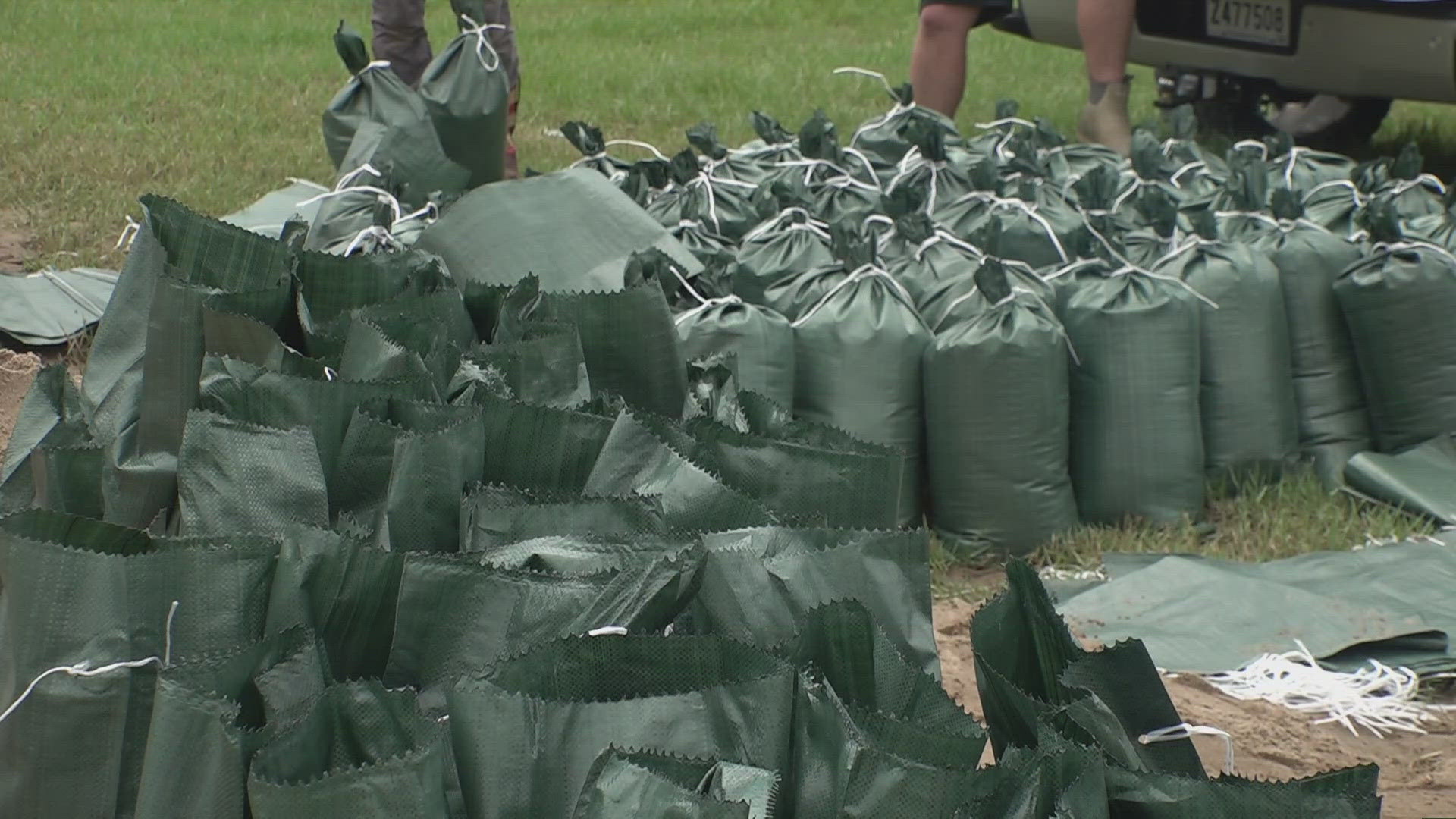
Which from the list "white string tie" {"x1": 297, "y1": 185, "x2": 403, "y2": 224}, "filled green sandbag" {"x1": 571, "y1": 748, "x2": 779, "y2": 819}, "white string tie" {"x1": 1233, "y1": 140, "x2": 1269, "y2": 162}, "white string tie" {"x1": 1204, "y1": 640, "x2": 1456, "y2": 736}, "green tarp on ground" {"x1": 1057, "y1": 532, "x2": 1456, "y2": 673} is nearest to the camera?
"filled green sandbag" {"x1": 571, "y1": 748, "x2": 779, "y2": 819}

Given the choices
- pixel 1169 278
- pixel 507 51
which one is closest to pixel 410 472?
pixel 1169 278

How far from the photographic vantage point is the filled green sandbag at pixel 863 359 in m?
3.71

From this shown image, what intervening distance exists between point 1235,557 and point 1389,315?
74 centimetres

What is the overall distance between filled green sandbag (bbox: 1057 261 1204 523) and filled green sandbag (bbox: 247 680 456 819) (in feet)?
8.69

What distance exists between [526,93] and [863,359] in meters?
4.31

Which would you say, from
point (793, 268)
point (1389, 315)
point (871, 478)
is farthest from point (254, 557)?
point (1389, 315)

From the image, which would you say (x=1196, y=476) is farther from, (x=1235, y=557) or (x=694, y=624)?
(x=694, y=624)

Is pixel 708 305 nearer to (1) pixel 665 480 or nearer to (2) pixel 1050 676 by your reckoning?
(1) pixel 665 480

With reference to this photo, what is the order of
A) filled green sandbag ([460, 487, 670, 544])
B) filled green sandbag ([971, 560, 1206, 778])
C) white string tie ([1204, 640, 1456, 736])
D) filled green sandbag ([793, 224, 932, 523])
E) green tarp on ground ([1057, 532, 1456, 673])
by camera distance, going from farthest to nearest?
filled green sandbag ([793, 224, 932, 523]), green tarp on ground ([1057, 532, 1456, 673]), white string tie ([1204, 640, 1456, 736]), filled green sandbag ([460, 487, 670, 544]), filled green sandbag ([971, 560, 1206, 778])

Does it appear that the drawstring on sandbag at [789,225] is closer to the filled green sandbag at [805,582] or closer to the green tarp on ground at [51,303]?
the green tarp on ground at [51,303]

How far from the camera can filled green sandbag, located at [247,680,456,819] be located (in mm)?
1272

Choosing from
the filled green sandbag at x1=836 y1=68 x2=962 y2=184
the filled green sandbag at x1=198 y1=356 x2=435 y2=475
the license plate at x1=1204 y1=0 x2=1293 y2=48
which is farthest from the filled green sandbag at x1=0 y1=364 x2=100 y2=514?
the license plate at x1=1204 y1=0 x2=1293 y2=48

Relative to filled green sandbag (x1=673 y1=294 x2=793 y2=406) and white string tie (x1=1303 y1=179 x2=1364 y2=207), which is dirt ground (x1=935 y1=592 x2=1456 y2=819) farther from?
white string tie (x1=1303 y1=179 x2=1364 y2=207)

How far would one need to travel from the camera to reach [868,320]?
146 inches
